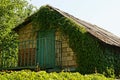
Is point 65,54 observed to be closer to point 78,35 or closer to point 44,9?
point 78,35

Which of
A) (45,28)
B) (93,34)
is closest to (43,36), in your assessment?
(45,28)

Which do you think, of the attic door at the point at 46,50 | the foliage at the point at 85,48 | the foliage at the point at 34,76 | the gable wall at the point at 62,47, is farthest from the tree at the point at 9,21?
the foliage at the point at 34,76

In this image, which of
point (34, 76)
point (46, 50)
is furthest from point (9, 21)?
point (34, 76)

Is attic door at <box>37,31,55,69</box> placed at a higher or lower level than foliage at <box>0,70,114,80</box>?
higher

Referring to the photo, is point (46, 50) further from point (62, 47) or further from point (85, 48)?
point (85, 48)

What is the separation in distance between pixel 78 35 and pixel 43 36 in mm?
2704

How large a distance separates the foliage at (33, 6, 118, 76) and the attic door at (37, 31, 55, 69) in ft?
2.45

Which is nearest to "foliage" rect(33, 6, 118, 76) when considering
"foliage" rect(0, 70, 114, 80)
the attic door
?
the attic door

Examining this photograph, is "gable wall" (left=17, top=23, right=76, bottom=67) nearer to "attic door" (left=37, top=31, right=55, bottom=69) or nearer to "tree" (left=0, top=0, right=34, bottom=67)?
"attic door" (left=37, top=31, right=55, bottom=69)

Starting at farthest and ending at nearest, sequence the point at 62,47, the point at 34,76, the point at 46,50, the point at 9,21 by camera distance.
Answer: the point at 9,21, the point at 46,50, the point at 62,47, the point at 34,76

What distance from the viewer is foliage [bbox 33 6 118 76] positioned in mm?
17453

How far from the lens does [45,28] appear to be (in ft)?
65.6

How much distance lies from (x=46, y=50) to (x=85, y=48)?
2505mm

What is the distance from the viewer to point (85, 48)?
1788cm
